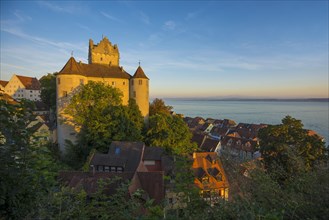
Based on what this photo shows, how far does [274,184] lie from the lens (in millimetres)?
4141

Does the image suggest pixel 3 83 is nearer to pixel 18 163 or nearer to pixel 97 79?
pixel 97 79

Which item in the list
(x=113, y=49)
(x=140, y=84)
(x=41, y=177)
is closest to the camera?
(x=41, y=177)

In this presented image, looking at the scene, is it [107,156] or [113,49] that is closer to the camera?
[107,156]

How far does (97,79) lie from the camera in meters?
29.9

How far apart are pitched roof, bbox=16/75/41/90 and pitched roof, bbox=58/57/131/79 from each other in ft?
147

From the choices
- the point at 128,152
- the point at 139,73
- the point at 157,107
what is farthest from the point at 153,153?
the point at 157,107

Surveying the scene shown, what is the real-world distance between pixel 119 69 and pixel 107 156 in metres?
18.9

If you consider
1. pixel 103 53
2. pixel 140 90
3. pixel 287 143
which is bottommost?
pixel 287 143

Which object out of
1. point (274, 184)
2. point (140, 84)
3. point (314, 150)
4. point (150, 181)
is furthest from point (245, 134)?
point (274, 184)

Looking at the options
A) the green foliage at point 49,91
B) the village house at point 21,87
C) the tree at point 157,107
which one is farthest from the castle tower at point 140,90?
the village house at point 21,87

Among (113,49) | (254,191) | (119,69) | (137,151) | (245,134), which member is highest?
(113,49)

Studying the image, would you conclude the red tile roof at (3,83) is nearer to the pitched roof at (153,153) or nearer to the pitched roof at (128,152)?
the pitched roof at (128,152)

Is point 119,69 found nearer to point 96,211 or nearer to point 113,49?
point 113,49

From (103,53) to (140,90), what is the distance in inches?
545
